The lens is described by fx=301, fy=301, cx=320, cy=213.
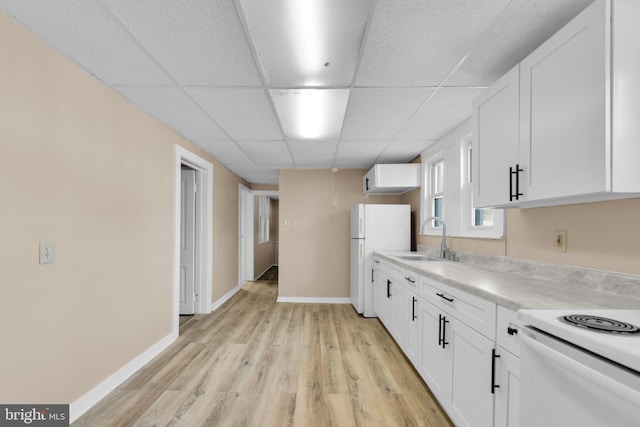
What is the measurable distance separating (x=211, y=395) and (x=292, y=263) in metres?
2.88

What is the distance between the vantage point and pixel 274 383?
2352 mm

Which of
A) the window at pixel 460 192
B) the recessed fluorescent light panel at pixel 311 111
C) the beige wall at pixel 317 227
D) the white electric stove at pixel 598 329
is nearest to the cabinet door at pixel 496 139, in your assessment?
the window at pixel 460 192

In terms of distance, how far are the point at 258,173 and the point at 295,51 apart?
3841 millimetres

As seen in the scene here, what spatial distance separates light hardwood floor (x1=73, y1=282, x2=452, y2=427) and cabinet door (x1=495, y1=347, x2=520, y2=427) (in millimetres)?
669

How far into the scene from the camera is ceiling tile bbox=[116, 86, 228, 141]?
7.42 ft

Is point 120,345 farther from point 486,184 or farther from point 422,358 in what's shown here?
point 486,184

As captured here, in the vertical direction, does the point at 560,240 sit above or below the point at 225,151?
below

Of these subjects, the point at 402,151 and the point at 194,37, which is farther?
the point at 402,151

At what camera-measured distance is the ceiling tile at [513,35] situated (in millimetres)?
1374

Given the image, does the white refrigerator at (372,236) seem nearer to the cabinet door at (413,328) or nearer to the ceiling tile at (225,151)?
the cabinet door at (413,328)

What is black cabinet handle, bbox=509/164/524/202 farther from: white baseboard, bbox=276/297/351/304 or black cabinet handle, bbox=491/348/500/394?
white baseboard, bbox=276/297/351/304

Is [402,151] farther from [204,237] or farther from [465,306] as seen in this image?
[204,237]

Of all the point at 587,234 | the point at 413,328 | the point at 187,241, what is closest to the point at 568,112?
the point at 587,234

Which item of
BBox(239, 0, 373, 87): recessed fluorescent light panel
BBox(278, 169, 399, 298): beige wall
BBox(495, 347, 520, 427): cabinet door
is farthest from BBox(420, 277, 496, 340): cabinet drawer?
BBox(278, 169, 399, 298): beige wall
